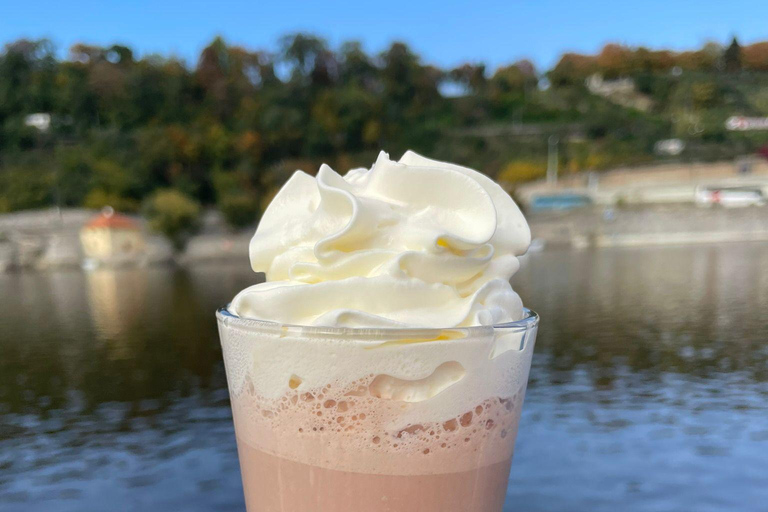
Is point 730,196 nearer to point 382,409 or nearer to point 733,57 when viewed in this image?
point 733,57

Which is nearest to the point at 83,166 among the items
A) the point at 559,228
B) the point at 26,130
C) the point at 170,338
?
the point at 26,130

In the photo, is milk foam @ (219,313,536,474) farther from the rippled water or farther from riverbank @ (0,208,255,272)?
riverbank @ (0,208,255,272)

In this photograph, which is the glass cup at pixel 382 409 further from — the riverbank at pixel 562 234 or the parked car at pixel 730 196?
the parked car at pixel 730 196

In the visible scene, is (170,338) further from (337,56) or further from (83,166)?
(337,56)

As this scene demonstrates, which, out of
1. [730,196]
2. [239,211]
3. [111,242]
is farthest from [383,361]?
[730,196]

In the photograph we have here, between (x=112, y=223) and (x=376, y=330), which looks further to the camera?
(x=112, y=223)

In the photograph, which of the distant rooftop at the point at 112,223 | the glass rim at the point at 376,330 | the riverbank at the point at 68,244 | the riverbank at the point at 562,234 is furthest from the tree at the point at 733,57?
the glass rim at the point at 376,330
